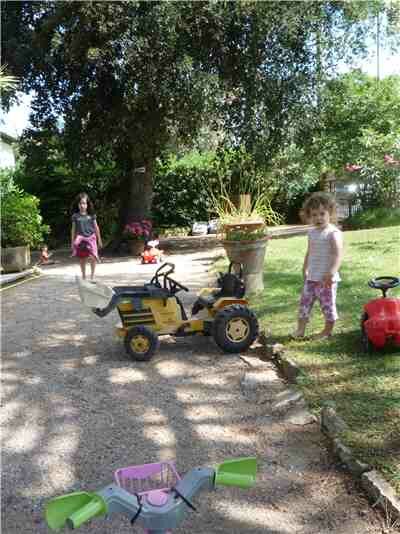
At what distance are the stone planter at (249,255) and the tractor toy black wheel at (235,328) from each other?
1907mm

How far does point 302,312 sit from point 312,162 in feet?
42.9

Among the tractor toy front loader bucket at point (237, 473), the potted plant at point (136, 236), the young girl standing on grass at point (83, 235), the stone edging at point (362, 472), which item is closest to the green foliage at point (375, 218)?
the potted plant at point (136, 236)

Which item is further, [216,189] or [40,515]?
[216,189]

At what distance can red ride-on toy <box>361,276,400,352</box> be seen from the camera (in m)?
4.16

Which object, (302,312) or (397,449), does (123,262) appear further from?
(397,449)

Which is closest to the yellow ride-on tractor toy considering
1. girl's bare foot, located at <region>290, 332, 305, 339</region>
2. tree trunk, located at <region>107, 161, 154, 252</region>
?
girl's bare foot, located at <region>290, 332, 305, 339</region>

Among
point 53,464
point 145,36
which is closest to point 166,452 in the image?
point 53,464

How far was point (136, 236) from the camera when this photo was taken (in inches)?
551

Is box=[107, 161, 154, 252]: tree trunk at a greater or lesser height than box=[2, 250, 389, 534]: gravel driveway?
greater

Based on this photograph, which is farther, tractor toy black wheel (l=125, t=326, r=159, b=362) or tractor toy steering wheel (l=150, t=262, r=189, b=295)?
tractor toy steering wheel (l=150, t=262, r=189, b=295)

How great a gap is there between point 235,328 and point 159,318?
0.68 meters

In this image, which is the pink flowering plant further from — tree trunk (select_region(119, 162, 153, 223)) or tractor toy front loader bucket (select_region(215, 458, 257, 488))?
tractor toy front loader bucket (select_region(215, 458, 257, 488))

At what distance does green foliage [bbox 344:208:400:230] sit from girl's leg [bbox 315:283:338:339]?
11462mm

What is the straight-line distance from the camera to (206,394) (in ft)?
13.1
